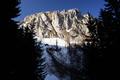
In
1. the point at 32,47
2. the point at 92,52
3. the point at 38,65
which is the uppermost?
the point at 32,47

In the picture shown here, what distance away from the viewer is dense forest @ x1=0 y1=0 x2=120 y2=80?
17.5 m

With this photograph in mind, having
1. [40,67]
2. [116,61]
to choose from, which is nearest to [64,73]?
[40,67]

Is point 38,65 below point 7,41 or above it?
below

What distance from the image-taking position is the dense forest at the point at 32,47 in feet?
57.3

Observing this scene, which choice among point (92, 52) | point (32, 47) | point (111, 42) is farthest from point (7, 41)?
point (92, 52)

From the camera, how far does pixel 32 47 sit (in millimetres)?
33500

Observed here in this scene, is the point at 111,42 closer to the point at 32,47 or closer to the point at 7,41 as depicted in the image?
the point at 32,47

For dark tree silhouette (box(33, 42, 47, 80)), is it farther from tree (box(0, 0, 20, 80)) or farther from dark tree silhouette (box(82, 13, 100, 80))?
tree (box(0, 0, 20, 80))

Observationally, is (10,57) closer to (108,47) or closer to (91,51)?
(108,47)

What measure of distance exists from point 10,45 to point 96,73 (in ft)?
56.7

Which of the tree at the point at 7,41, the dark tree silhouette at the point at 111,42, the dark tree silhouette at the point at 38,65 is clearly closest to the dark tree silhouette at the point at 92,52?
the dark tree silhouette at the point at 111,42

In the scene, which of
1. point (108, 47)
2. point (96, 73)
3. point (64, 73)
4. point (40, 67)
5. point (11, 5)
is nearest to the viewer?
point (11, 5)

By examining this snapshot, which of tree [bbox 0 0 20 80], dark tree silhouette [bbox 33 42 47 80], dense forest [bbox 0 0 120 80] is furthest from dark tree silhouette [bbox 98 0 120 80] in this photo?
tree [bbox 0 0 20 80]

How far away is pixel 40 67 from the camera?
130 feet
